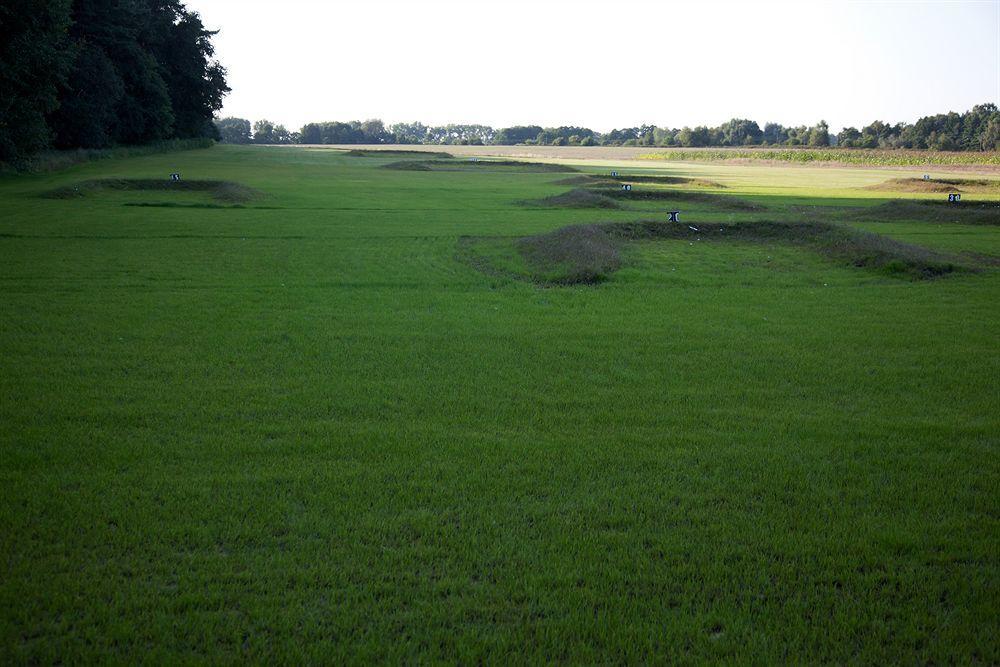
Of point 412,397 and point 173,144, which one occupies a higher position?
point 173,144

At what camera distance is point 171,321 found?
37.1ft

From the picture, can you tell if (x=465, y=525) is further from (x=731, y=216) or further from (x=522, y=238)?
(x=731, y=216)

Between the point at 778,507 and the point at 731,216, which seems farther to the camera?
the point at 731,216

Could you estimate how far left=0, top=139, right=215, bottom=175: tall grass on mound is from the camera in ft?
134

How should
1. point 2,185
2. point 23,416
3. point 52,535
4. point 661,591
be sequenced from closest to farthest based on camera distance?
point 661,591 → point 52,535 → point 23,416 → point 2,185

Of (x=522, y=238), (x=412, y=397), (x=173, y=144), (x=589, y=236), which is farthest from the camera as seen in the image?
(x=173, y=144)

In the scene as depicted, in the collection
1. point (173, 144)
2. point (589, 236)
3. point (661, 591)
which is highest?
point (173, 144)

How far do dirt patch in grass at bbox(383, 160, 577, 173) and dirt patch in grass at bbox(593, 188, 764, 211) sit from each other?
3090 cm

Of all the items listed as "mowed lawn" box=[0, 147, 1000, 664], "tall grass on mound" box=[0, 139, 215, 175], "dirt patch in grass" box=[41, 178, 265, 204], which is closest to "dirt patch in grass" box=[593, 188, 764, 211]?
"dirt patch in grass" box=[41, 178, 265, 204]

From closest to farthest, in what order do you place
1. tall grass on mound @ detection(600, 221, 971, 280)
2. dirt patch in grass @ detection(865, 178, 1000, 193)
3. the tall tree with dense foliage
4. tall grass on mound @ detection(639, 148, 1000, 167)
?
1. tall grass on mound @ detection(600, 221, 971, 280)
2. the tall tree with dense foliage
3. dirt patch in grass @ detection(865, 178, 1000, 193)
4. tall grass on mound @ detection(639, 148, 1000, 167)

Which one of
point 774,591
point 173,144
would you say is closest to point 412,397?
point 774,591

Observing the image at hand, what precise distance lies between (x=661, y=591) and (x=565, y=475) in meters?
1.66

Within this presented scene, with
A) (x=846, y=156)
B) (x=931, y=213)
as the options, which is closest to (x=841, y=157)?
(x=846, y=156)

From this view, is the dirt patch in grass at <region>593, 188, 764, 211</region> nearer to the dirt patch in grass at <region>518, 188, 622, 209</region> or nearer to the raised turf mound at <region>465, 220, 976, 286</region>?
the dirt patch in grass at <region>518, 188, 622, 209</region>
